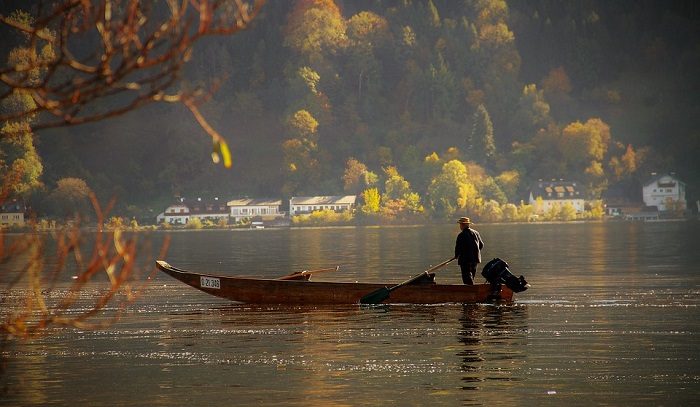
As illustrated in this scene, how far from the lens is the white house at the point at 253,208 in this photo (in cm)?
18845

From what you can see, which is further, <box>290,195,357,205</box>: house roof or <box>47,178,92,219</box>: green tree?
<box>290,195,357,205</box>: house roof

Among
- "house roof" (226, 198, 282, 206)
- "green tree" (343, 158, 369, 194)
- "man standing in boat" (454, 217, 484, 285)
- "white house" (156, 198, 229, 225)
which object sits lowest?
"man standing in boat" (454, 217, 484, 285)

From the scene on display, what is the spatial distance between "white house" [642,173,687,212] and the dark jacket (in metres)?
157

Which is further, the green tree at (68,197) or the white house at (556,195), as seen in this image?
the white house at (556,195)

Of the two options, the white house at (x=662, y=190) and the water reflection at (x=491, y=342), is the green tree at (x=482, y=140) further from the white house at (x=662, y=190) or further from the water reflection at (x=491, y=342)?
the water reflection at (x=491, y=342)

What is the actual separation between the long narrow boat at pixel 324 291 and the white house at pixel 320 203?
14555 cm

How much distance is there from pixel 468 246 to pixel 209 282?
8.02 m

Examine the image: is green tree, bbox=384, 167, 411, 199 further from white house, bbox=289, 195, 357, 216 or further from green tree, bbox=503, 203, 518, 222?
green tree, bbox=503, 203, 518, 222

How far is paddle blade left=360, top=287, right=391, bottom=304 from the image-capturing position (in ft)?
114

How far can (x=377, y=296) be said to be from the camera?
34.9 m

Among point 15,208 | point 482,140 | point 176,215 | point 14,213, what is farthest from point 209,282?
point 482,140

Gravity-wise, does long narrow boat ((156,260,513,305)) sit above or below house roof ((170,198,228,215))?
below

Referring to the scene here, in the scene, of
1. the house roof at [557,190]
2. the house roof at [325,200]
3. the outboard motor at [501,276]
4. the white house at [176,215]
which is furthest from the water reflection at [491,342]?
the white house at [176,215]

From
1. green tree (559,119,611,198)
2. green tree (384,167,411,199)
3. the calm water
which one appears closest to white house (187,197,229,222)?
green tree (384,167,411,199)
